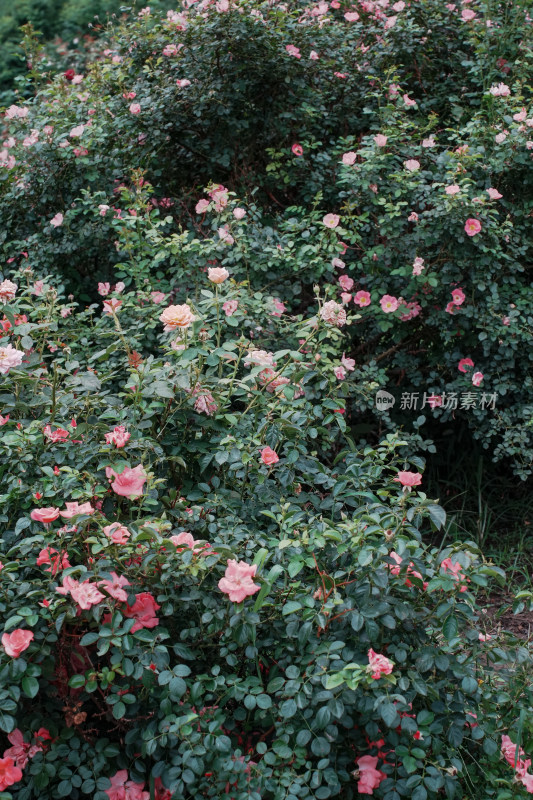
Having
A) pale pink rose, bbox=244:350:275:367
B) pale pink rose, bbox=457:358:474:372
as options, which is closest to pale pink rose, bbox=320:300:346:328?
pale pink rose, bbox=244:350:275:367

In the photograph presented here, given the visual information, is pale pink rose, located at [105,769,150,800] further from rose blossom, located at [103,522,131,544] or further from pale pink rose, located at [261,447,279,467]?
pale pink rose, located at [261,447,279,467]

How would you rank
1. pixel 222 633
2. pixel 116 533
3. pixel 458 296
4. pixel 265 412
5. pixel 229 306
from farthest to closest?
pixel 458 296 < pixel 229 306 < pixel 265 412 < pixel 222 633 < pixel 116 533

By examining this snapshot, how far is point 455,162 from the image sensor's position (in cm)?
284

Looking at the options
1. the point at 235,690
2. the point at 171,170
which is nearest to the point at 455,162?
the point at 171,170

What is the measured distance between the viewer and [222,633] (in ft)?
5.36

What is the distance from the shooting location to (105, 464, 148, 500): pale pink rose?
1.62 meters

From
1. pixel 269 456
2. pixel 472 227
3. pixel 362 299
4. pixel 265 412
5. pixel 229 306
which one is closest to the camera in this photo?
pixel 269 456

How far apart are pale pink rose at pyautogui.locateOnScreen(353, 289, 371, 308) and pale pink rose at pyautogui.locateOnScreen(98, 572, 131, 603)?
5.67 feet

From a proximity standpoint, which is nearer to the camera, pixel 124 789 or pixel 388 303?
pixel 124 789

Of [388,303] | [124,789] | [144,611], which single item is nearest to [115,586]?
[144,611]

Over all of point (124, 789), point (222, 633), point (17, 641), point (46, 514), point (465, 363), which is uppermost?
point (46, 514)

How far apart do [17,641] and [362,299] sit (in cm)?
194

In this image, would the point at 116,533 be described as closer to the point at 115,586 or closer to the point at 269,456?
the point at 115,586

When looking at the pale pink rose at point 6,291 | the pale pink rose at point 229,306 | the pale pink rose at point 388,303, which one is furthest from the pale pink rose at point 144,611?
the pale pink rose at point 388,303
